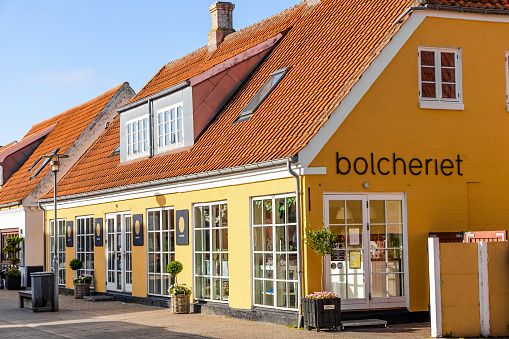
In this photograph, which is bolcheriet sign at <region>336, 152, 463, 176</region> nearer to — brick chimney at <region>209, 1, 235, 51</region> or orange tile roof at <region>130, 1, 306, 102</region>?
orange tile roof at <region>130, 1, 306, 102</region>

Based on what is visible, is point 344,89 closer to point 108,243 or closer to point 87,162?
point 108,243

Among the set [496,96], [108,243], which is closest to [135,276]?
[108,243]

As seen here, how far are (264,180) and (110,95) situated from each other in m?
17.7

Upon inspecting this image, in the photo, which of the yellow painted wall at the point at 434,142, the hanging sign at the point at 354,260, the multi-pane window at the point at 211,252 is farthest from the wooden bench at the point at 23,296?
the hanging sign at the point at 354,260

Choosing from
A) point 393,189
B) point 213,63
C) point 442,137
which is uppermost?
point 213,63

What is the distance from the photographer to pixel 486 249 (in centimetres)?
1398

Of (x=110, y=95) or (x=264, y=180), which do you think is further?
(x=110, y=95)

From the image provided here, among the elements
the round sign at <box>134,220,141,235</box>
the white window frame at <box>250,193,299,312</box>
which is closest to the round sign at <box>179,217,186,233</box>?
the round sign at <box>134,220,141,235</box>

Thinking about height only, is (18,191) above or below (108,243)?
above

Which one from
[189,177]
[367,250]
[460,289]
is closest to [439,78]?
[367,250]

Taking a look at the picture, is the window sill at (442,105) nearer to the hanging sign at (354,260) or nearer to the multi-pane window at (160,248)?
the hanging sign at (354,260)

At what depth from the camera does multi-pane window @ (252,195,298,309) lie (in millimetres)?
15953

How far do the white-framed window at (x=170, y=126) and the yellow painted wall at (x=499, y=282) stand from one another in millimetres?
9831

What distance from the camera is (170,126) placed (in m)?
22.1
